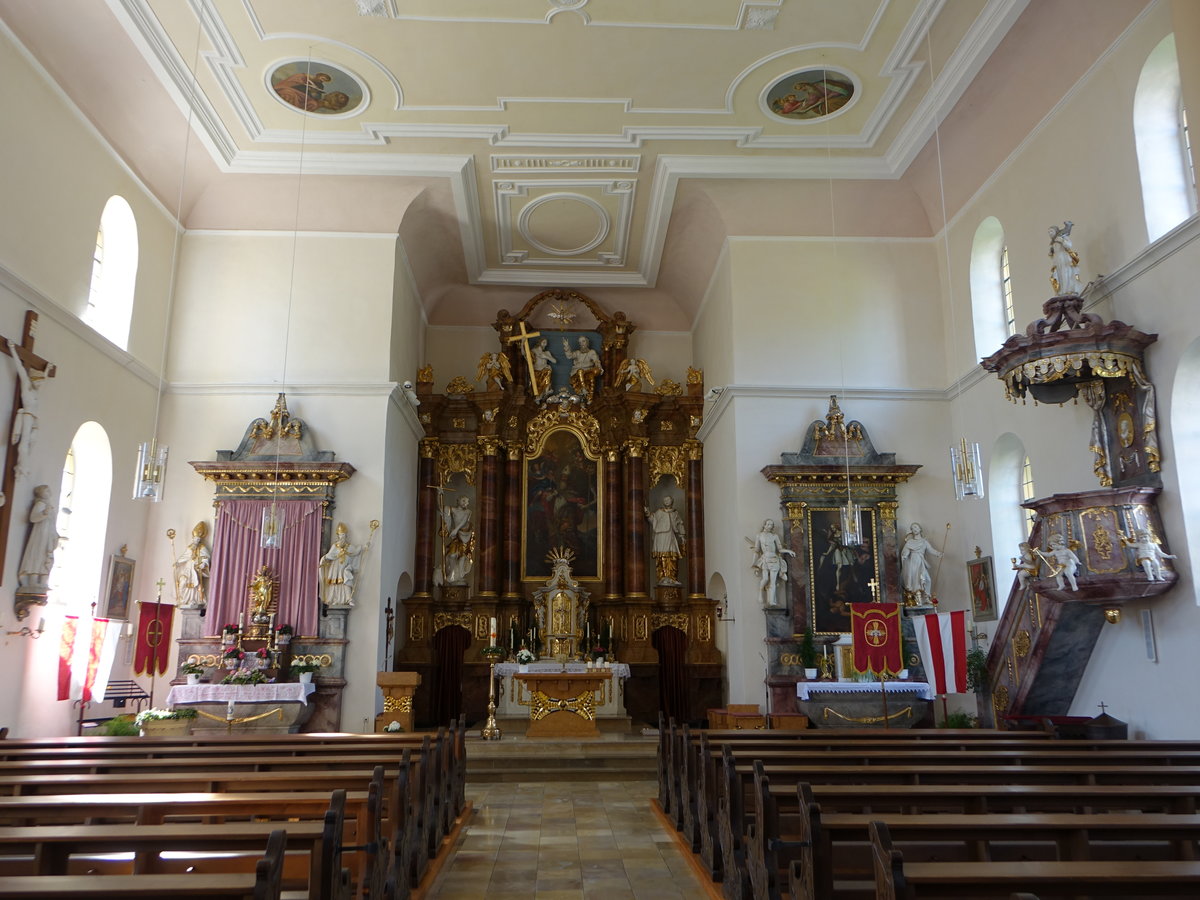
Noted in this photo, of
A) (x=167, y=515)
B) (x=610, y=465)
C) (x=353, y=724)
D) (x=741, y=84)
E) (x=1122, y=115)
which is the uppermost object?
(x=741, y=84)

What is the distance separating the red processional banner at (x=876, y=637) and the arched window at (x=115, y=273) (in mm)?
11561

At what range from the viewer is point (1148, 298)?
10.7 m

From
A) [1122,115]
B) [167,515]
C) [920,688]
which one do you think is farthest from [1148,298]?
[167,515]

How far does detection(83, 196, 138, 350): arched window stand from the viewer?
1414 cm

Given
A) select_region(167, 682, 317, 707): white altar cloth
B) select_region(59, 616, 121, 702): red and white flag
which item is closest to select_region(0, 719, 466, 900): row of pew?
select_region(59, 616, 121, 702): red and white flag

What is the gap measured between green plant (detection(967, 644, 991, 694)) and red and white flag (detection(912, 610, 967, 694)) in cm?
111

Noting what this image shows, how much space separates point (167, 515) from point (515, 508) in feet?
21.8

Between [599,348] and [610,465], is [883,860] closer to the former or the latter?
[610,465]

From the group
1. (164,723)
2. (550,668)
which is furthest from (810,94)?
(164,723)

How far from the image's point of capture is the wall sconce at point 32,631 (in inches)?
450

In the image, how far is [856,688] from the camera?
13531 mm

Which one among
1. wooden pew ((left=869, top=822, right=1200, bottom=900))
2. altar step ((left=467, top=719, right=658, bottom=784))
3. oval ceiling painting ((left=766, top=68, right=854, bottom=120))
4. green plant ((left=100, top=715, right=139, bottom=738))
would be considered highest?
oval ceiling painting ((left=766, top=68, right=854, bottom=120))

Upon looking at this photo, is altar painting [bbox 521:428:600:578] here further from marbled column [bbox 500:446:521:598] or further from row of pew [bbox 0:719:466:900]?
row of pew [bbox 0:719:466:900]

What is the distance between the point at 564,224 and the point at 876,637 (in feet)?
32.6
